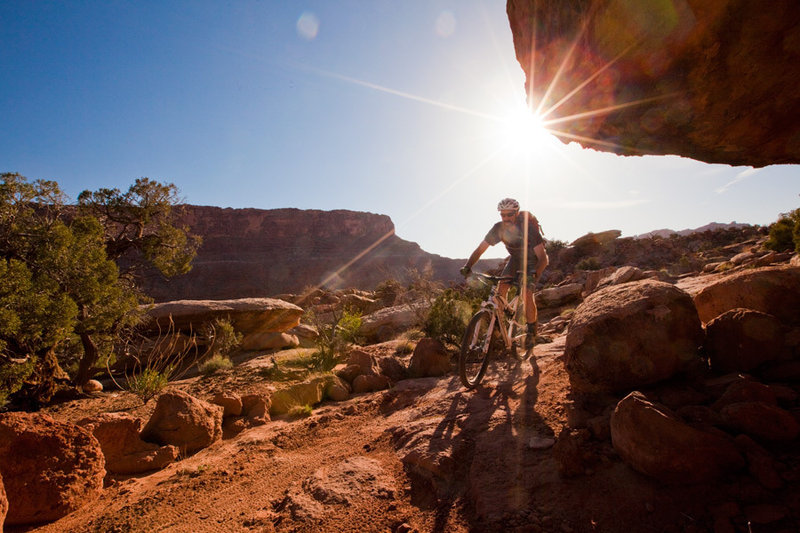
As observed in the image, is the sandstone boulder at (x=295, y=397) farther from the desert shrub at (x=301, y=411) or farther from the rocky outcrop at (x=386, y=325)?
the rocky outcrop at (x=386, y=325)

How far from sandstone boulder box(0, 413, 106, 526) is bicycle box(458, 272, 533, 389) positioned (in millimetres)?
3453

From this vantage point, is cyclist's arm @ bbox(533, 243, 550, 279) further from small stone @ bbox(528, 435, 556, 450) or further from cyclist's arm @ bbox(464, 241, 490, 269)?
small stone @ bbox(528, 435, 556, 450)

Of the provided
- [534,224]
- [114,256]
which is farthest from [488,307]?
[114,256]

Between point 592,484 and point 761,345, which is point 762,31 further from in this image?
point 592,484

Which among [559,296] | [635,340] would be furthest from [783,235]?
[635,340]

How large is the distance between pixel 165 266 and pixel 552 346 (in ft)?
37.8

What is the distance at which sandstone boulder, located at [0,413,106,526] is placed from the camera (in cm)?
247

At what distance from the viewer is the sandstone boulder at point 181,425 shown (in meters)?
3.86

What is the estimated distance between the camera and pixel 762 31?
2.71 m

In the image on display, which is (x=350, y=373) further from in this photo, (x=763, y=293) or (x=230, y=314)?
(x=230, y=314)

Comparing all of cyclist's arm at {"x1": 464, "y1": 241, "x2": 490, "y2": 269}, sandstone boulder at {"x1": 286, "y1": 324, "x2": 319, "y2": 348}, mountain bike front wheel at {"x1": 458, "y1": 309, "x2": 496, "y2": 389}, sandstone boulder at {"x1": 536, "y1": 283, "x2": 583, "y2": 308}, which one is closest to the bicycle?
mountain bike front wheel at {"x1": 458, "y1": 309, "x2": 496, "y2": 389}

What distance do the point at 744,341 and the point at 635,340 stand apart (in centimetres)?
62

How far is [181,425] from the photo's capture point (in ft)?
12.8

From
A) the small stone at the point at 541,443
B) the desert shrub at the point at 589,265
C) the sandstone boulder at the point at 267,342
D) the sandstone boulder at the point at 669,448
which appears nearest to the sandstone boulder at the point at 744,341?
the sandstone boulder at the point at 669,448
